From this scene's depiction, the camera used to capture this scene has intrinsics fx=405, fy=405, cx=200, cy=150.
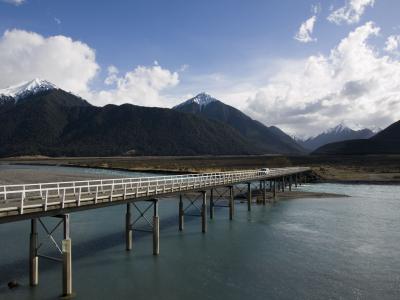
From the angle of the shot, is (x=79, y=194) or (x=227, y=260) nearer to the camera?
(x=79, y=194)

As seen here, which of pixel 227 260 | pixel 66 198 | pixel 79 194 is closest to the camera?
pixel 79 194

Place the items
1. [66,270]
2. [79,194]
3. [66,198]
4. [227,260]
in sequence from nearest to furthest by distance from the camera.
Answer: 1. [66,270]
2. [79,194]
3. [66,198]
4. [227,260]

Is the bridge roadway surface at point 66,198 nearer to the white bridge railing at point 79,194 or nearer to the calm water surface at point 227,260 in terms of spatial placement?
the white bridge railing at point 79,194

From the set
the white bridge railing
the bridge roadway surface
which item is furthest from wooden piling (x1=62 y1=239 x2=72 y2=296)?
the white bridge railing

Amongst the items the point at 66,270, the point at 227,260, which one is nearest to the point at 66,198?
the point at 66,270

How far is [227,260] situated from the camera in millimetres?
35188

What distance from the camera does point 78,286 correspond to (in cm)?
2756

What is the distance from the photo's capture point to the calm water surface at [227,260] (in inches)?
1089

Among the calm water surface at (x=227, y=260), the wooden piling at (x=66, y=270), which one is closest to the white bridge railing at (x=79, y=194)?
the wooden piling at (x=66, y=270)

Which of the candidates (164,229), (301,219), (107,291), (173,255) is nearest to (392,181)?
(301,219)

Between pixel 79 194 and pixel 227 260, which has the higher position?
pixel 79 194

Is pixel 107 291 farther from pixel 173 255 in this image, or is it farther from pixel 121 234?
pixel 121 234

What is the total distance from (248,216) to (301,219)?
749cm

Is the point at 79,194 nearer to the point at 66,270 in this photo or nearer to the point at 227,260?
the point at 66,270
